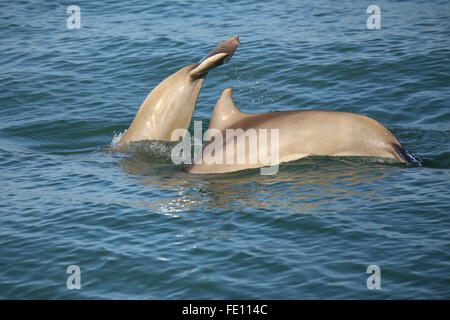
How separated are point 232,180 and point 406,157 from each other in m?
2.66

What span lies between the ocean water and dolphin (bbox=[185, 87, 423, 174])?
0.27 m

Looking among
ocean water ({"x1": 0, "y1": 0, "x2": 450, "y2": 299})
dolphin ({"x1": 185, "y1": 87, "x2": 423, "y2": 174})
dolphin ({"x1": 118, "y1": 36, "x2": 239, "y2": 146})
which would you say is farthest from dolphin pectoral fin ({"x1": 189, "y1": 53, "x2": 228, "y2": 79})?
ocean water ({"x1": 0, "y1": 0, "x2": 450, "y2": 299})

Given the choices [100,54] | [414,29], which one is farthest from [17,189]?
[414,29]

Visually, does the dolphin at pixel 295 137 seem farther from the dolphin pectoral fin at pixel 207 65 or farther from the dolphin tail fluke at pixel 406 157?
the dolphin pectoral fin at pixel 207 65

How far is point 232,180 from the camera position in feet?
33.1

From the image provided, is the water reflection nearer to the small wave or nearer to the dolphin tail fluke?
the dolphin tail fluke

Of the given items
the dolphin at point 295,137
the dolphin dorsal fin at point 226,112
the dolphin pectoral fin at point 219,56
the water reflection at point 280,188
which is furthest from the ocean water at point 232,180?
the dolphin pectoral fin at point 219,56

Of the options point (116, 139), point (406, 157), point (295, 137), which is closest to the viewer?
point (295, 137)

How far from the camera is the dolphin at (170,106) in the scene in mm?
11156

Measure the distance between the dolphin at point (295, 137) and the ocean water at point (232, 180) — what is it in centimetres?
27

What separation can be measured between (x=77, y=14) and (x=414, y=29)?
11.7m

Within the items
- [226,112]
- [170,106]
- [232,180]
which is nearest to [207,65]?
[226,112]

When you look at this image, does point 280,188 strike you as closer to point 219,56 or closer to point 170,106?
point 219,56

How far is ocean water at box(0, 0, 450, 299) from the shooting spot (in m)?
7.68
